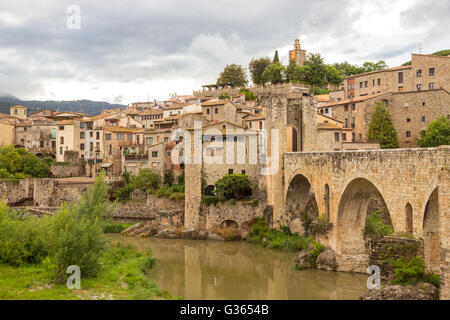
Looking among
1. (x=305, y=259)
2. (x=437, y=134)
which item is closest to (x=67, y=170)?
(x=305, y=259)

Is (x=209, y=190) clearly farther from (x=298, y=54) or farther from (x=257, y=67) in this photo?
(x=298, y=54)

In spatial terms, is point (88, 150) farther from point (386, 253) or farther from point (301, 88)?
point (386, 253)

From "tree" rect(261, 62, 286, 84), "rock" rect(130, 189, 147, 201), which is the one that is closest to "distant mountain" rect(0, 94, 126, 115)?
"tree" rect(261, 62, 286, 84)

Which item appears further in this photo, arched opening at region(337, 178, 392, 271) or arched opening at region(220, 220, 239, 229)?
arched opening at region(220, 220, 239, 229)

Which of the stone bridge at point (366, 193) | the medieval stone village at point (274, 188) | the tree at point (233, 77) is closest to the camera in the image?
the stone bridge at point (366, 193)

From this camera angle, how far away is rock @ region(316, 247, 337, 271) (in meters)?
23.1

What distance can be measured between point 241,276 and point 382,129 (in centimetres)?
2105

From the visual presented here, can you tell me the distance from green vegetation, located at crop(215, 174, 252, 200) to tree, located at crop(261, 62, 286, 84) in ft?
119

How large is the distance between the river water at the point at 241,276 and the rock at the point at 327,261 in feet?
1.41

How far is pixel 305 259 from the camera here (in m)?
23.9

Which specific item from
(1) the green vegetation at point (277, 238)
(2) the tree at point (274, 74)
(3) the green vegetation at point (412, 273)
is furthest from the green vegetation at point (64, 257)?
(2) the tree at point (274, 74)

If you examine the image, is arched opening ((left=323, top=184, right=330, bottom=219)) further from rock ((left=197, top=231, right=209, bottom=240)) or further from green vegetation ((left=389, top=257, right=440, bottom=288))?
rock ((left=197, top=231, right=209, bottom=240))

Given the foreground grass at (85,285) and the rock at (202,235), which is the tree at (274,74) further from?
the foreground grass at (85,285)

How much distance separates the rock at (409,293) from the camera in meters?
15.1
